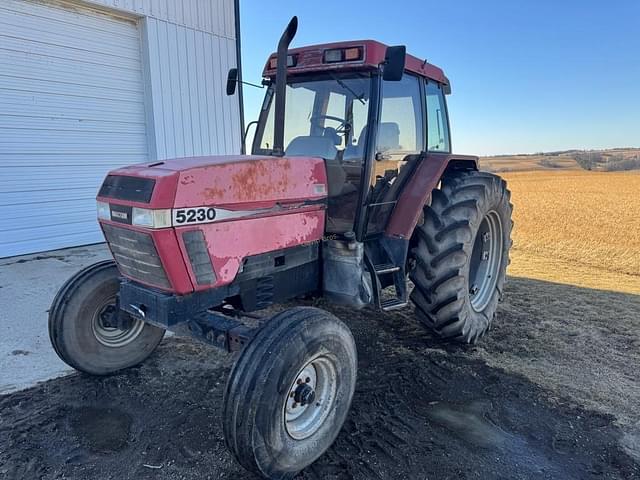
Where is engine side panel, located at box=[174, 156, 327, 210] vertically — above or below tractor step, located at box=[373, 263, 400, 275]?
above

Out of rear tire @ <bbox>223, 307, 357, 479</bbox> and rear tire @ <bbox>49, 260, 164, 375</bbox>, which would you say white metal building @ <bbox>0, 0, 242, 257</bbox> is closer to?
rear tire @ <bbox>49, 260, 164, 375</bbox>

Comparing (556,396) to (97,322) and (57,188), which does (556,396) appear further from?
(57,188)

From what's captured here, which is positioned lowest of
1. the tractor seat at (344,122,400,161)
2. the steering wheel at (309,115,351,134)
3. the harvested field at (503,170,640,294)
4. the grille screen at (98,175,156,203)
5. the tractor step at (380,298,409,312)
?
the harvested field at (503,170,640,294)

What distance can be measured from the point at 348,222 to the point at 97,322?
5.99 feet

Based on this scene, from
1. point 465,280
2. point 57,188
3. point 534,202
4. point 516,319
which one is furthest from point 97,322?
point 534,202

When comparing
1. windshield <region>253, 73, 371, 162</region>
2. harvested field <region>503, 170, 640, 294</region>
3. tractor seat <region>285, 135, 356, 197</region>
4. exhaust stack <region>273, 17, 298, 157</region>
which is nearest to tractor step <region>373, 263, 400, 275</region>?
tractor seat <region>285, 135, 356, 197</region>

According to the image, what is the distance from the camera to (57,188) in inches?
267

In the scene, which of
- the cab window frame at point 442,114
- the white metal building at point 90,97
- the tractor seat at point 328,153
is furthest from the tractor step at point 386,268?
the white metal building at point 90,97

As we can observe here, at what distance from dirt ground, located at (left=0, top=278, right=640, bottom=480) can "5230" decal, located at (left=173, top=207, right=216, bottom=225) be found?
1.18m

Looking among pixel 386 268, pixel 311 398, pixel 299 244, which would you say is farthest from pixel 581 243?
pixel 311 398

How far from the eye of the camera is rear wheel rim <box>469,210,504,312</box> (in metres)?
4.11

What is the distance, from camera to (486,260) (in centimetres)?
422

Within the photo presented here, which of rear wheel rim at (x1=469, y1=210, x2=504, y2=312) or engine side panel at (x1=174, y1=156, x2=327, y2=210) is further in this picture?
rear wheel rim at (x1=469, y1=210, x2=504, y2=312)

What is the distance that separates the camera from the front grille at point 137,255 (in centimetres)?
231
